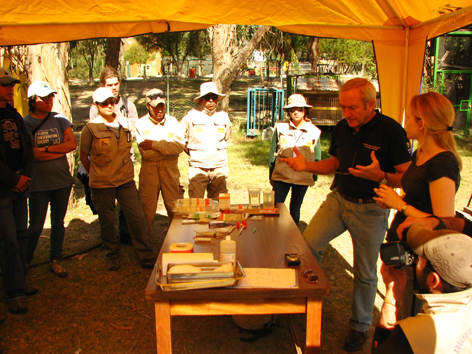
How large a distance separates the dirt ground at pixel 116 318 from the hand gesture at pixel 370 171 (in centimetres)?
134

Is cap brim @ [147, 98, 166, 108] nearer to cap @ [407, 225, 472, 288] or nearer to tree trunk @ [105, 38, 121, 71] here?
cap @ [407, 225, 472, 288]

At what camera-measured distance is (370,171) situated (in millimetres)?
2752

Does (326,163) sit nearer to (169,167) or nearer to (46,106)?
(169,167)

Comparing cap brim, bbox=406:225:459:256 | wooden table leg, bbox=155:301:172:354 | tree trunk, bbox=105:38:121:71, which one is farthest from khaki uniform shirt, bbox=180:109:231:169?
tree trunk, bbox=105:38:121:71

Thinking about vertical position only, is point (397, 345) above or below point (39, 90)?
below

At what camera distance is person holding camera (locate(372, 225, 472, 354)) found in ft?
4.95

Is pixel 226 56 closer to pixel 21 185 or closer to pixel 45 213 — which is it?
pixel 45 213

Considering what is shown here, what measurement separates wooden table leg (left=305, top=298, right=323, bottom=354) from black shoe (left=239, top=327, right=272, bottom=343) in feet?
3.19

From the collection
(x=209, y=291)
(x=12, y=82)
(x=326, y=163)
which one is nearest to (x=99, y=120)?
(x=12, y=82)

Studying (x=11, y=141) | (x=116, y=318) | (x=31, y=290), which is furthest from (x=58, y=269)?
(x=11, y=141)

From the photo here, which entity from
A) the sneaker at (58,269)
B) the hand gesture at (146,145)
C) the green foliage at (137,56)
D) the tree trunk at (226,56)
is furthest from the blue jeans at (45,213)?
the green foliage at (137,56)

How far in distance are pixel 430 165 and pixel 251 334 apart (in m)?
1.87

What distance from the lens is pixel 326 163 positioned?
335cm

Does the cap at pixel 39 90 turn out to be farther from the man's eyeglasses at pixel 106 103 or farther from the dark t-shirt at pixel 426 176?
the dark t-shirt at pixel 426 176
